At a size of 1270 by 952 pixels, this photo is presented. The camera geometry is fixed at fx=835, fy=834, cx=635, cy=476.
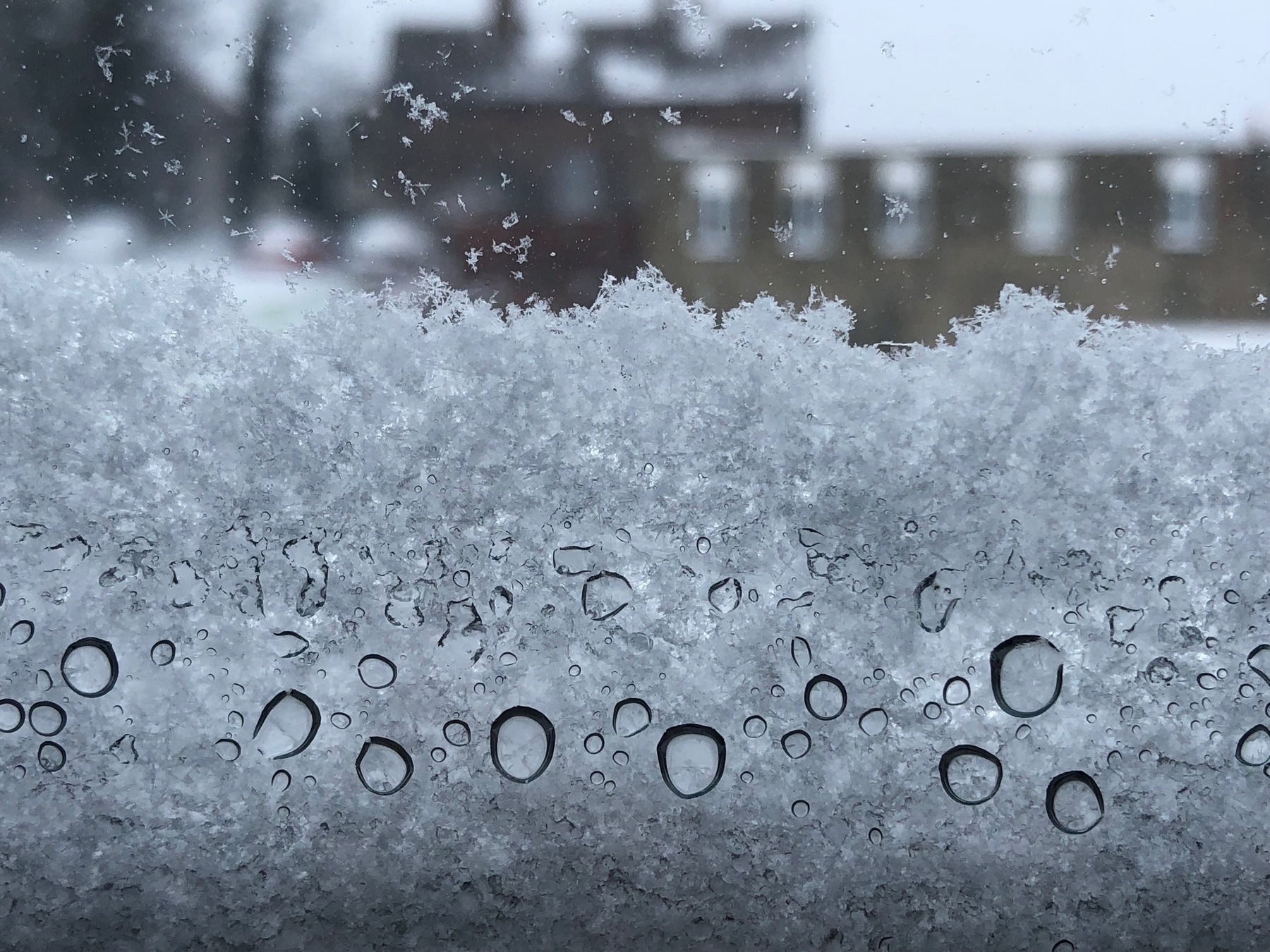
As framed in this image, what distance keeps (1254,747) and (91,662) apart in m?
1.23

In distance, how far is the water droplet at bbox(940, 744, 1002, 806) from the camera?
882mm

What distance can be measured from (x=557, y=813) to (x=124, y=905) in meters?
0.49

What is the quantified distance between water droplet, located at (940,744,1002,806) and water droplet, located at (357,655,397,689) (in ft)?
1.95

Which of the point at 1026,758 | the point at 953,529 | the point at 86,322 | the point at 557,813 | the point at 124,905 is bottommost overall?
the point at 124,905

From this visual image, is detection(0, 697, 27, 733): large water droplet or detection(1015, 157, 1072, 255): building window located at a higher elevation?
detection(1015, 157, 1072, 255): building window

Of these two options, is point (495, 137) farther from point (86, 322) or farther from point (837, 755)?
point (837, 755)

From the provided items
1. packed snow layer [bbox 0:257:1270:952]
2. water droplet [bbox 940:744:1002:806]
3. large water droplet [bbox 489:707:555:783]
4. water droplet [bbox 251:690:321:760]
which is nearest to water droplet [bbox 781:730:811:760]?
packed snow layer [bbox 0:257:1270:952]

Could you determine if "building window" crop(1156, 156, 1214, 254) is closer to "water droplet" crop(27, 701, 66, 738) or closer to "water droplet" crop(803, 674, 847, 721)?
"water droplet" crop(803, 674, 847, 721)

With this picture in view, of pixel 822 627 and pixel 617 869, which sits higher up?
pixel 822 627

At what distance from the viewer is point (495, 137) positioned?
909 millimetres

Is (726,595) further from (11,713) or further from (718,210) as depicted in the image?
(11,713)

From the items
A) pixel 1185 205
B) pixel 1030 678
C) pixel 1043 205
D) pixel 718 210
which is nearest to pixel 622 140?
pixel 718 210

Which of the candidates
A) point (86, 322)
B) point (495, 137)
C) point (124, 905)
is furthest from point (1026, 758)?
point (86, 322)

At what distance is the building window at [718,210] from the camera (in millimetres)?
890
